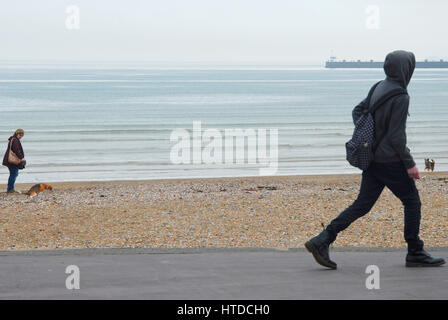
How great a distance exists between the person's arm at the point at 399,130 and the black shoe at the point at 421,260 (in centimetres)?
76

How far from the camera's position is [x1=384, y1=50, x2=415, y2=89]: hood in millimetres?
5934

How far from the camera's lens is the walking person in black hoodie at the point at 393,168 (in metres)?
5.82

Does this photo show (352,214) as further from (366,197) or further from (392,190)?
(392,190)

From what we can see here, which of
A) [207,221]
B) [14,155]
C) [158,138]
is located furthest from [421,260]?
[158,138]

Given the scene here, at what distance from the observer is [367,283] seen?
5535mm

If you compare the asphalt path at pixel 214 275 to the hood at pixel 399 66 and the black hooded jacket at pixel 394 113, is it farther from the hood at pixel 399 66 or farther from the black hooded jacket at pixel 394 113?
the hood at pixel 399 66

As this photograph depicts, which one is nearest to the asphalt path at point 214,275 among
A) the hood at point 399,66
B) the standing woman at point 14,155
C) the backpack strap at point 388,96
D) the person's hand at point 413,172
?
the person's hand at point 413,172

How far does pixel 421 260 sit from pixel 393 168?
795mm

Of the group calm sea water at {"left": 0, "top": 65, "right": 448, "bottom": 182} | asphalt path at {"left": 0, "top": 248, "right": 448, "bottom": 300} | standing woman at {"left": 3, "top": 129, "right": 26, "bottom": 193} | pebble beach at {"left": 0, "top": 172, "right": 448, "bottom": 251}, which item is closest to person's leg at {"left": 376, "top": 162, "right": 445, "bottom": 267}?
asphalt path at {"left": 0, "top": 248, "right": 448, "bottom": 300}

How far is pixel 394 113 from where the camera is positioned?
5.82 meters

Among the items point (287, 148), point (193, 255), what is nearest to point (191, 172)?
point (287, 148)

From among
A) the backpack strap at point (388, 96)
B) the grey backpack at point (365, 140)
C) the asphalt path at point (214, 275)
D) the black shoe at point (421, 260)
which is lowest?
the asphalt path at point (214, 275)

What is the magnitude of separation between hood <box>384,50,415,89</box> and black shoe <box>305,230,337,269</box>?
1338 mm
